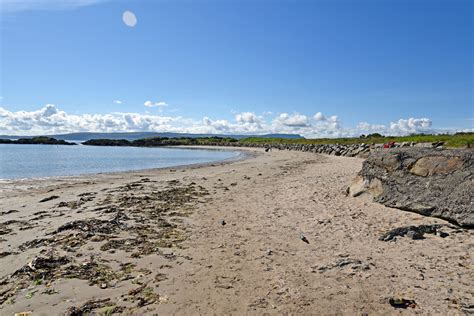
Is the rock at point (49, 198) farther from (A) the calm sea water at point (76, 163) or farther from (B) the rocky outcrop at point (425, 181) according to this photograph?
(B) the rocky outcrop at point (425, 181)

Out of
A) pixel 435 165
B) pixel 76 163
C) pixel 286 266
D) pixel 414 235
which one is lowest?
pixel 76 163

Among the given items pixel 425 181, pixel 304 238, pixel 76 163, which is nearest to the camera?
pixel 304 238

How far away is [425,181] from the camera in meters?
9.52

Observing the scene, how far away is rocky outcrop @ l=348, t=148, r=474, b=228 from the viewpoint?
327 inches

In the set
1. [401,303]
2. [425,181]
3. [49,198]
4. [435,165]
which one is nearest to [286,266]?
[401,303]

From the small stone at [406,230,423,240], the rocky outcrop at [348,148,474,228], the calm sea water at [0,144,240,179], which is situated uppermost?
the rocky outcrop at [348,148,474,228]

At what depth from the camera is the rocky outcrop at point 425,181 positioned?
8.30m

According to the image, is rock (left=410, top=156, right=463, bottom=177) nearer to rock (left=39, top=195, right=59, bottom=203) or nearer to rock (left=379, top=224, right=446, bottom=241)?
rock (left=379, top=224, right=446, bottom=241)

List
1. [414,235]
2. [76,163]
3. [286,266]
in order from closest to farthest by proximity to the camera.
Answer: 1. [286,266]
2. [414,235]
3. [76,163]

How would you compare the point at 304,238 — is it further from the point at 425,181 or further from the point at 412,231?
the point at 425,181

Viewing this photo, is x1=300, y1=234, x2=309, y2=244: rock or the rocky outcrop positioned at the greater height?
the rocky outcrop

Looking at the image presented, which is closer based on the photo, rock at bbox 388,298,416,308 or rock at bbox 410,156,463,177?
rock at bbox 388,298,416,308

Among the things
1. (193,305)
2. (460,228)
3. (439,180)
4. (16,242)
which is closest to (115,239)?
(16,242)

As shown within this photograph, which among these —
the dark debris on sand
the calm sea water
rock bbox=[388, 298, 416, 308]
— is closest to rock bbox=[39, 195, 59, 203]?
the dark debris on sand
